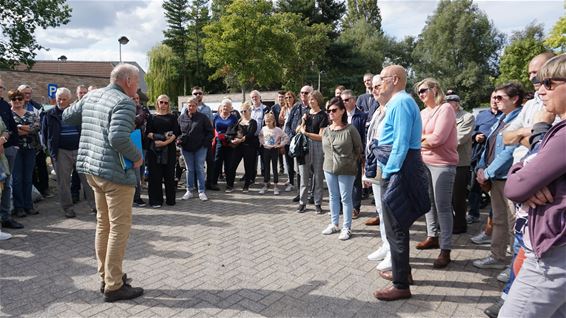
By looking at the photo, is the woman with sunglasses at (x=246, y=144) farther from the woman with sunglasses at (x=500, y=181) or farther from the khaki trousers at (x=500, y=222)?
the khaki trousers at (x=500, y=222)

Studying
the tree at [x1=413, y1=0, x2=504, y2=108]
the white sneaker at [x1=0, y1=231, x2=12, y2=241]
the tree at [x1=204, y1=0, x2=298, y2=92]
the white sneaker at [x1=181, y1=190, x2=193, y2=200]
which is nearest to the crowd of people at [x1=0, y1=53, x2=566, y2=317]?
the white sneaker at [x1=181, y1=190, x2=193, y2=200]

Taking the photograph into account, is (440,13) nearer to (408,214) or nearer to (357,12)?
(357,12)

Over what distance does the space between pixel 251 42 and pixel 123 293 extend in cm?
2936

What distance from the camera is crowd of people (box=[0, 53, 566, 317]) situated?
1.84 m

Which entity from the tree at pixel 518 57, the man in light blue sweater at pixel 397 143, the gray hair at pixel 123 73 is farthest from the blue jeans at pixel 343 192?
the tree at pixel 518 57

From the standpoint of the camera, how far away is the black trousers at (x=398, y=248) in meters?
3.34

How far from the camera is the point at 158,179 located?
7070mm

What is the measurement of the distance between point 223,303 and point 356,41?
171ft

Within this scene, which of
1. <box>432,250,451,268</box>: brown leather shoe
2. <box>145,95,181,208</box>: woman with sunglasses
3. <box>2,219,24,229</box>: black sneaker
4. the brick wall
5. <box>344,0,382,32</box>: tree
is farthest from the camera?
<box>344,0,382,32</box>: tree

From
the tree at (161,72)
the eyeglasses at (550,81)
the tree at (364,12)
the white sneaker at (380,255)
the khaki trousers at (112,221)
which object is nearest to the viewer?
the eyeglasses at (550,81)

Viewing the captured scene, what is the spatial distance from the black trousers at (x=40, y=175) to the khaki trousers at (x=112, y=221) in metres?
5.30

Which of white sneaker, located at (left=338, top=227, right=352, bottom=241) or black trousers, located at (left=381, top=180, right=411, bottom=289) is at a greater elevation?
black trousers, located at (left=381, top=180, right=411, bottom=289)

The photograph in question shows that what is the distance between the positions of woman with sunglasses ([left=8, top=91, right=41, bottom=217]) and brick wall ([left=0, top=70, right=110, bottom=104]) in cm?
1911

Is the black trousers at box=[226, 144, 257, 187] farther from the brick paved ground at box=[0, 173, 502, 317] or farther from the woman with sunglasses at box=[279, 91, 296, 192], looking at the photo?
the brick paved ground at box=[0, 173, 502, 317]
